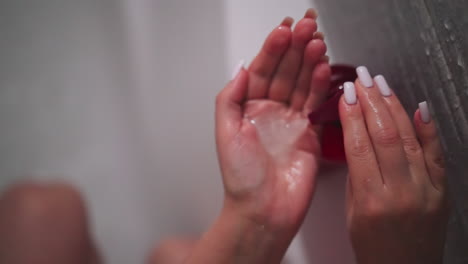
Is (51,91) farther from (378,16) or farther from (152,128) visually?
(378,16)

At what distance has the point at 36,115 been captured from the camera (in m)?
1.19

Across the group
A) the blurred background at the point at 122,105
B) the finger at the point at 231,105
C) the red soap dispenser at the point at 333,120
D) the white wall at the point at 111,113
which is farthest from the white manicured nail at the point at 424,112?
the white wall at the point at 111,113

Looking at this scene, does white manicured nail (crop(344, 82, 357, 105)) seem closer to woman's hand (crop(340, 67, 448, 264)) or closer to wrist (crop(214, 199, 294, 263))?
woman's hand (crop(340, 67, 448, 264))

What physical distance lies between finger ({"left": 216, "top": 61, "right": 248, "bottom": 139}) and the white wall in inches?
15.1

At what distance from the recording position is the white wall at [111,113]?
1.05m

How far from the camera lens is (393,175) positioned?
484 mm

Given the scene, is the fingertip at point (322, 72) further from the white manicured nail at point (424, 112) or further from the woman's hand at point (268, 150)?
the white manicured nail at point (424, 112)

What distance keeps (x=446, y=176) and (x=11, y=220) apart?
997 mm

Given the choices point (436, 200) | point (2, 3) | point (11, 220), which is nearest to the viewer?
point (436, 200)

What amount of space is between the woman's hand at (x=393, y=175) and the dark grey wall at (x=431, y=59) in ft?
0.10

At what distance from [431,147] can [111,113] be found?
97 centimetres

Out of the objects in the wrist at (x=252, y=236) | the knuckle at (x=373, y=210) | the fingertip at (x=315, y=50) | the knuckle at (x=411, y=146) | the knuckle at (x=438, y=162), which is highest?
the fingertip at (x=315, y=50)

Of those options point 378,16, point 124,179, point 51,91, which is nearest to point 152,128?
point 124,179

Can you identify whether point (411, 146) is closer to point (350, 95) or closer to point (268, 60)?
point (350, 95)
